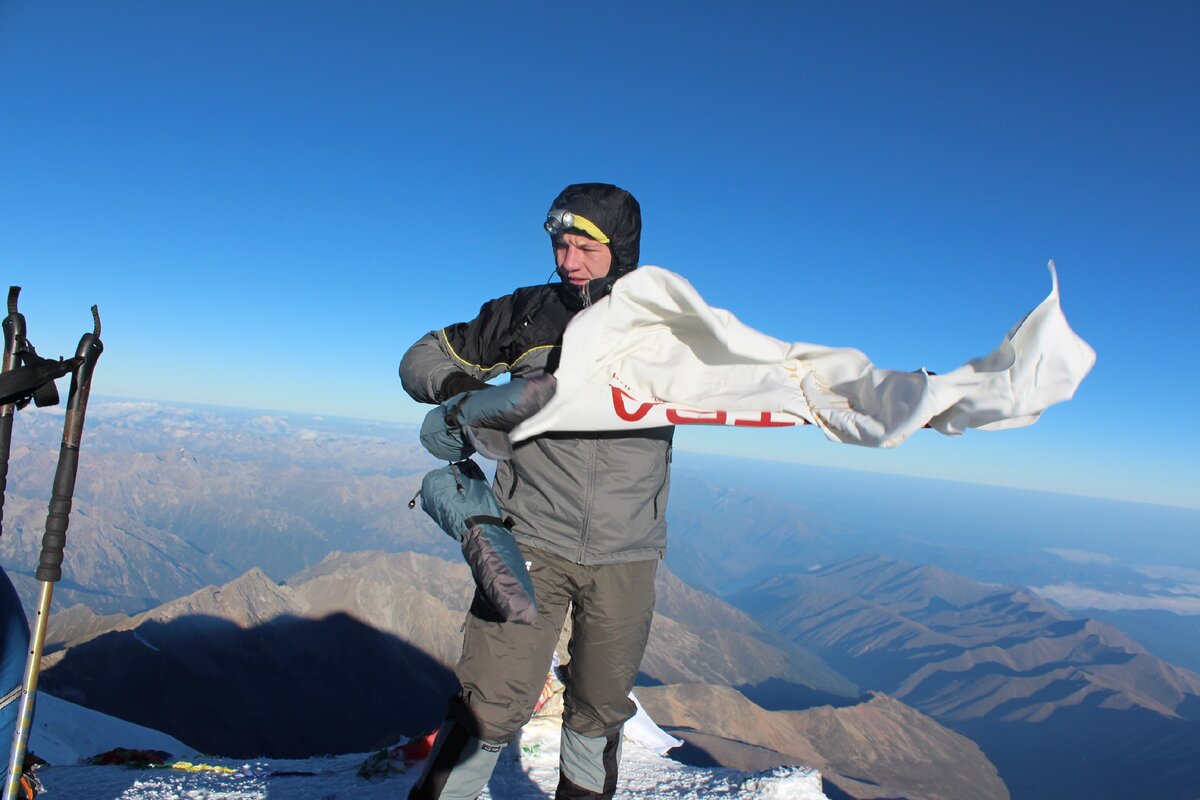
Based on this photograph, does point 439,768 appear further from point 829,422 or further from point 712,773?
point 712,773

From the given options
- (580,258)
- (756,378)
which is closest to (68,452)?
(580,258)

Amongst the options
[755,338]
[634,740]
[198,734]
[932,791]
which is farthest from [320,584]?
[755,338]

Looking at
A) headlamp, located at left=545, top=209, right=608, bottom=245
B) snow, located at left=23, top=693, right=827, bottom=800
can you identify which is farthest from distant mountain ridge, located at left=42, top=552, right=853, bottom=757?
headlamp, located at left=545, top=209, right=608, bottom=245

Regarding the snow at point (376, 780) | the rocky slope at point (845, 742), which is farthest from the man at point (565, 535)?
the rocky slope at point (845, 742)

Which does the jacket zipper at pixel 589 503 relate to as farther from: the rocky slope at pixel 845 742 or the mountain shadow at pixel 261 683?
the mountain shadow at pixel 261 683

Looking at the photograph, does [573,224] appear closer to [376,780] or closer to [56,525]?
[56,525]

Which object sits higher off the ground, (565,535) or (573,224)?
(573,224)
